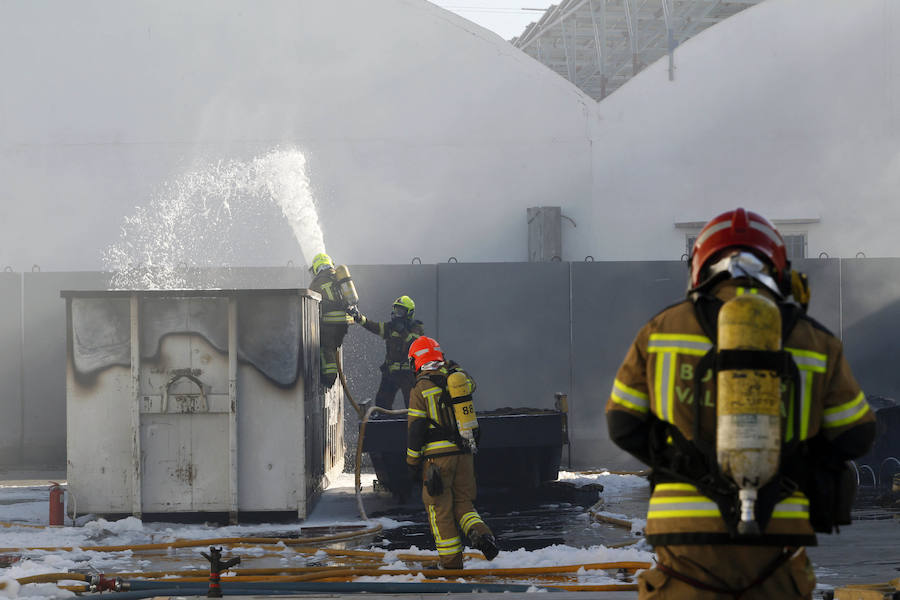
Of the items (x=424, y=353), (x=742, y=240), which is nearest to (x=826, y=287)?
(x=424, y=353)

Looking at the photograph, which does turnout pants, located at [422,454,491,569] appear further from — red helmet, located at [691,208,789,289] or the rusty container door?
red helmet, located at [691,208,789,289]

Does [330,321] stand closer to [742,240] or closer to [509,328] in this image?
[509,328]

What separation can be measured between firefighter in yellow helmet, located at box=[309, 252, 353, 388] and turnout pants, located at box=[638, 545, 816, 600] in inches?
337

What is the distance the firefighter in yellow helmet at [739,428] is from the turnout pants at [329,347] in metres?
8.49

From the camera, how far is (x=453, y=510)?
7.39m

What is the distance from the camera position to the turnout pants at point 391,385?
41.1 ft

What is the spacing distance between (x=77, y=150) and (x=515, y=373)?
8.69 meters

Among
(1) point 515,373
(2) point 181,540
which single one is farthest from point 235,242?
(2) point 181,540

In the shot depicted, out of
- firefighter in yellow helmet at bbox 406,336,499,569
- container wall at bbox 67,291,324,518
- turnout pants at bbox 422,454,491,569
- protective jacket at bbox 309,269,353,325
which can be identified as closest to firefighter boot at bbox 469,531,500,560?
turnout pants at bbox 422,454,491,569

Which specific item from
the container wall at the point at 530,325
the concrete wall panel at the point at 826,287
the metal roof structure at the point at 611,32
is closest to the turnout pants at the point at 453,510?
the container wall at the point at 530,325

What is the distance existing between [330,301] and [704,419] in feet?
29.8

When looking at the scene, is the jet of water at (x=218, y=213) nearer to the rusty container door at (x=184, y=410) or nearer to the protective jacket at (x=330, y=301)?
the protective jacket at (x=330, y=301)

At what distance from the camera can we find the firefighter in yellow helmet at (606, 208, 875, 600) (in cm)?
293

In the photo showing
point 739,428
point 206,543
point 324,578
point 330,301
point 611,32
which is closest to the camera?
point 739,428
